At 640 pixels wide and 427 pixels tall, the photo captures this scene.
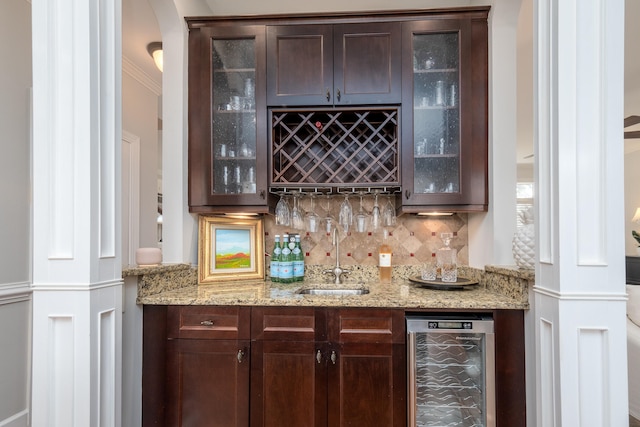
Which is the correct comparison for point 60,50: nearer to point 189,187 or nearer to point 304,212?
point 189,187

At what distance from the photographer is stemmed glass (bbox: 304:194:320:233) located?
2277mm

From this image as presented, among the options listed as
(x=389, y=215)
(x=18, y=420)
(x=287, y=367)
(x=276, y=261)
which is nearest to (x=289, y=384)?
(x=287, y=367)

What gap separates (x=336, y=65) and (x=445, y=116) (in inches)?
29.1

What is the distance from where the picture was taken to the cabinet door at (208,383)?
1.70 meters

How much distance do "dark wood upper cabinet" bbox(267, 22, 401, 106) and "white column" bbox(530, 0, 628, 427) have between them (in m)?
0.98

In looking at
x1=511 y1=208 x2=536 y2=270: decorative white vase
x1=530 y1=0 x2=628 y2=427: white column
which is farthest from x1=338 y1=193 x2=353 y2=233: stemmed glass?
x1=530 y1=0 x2=628 y2=427: white column

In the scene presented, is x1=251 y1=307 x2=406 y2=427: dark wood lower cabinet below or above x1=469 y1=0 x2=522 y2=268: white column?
below

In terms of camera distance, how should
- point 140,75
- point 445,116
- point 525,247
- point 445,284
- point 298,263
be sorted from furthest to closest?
1. point 140,75
2. point 298,263
3. point 445,116
4. point 445,284
5. point 525,247

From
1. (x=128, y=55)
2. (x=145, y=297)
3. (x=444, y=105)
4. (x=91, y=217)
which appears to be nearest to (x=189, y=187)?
(x=145, y=297)

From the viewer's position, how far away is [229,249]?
2.23 meters

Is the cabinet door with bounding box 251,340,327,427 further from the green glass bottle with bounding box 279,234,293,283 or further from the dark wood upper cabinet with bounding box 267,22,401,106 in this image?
the dark wood upper cabinet with bounding box 267,22,401,106

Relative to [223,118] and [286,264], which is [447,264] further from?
[223,118]

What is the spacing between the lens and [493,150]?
1.97 m

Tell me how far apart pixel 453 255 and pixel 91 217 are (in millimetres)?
1906
